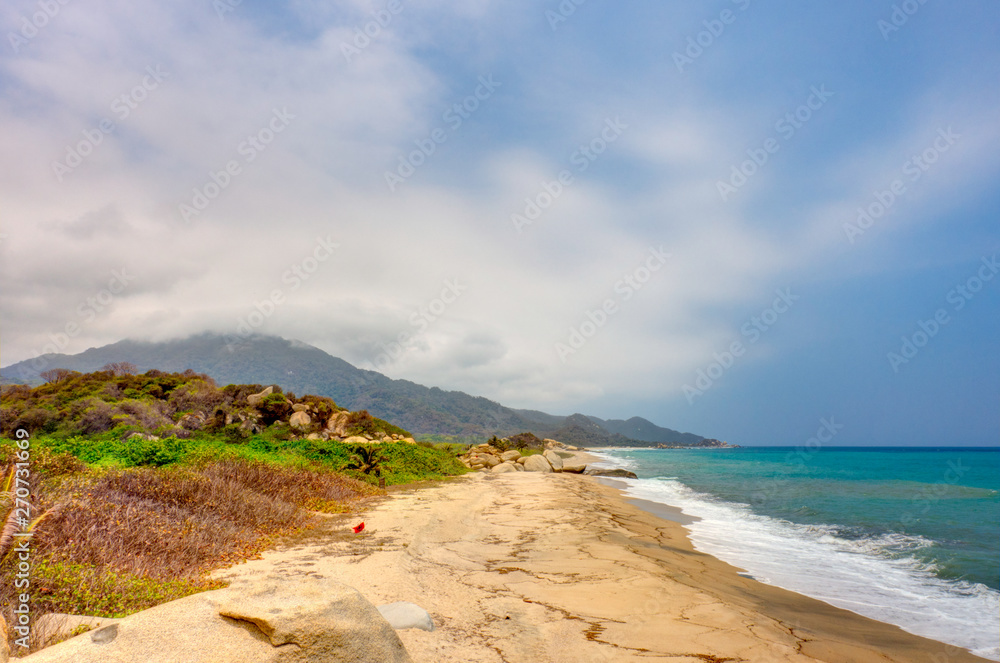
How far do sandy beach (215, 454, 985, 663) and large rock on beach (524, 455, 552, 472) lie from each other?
20.4 m

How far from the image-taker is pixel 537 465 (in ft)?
103

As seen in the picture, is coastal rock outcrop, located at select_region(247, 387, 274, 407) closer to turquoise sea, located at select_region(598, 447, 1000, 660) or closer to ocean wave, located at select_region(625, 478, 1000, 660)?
turquoise sea, located at select_region(598, 447, 1000, 660)

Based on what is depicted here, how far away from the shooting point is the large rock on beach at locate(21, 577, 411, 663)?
290 cm

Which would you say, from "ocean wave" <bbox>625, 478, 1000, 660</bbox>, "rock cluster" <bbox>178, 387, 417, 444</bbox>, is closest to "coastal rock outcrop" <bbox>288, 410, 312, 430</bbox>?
"rock cluster" <bbox>178, 387, 417, 444</bbox>

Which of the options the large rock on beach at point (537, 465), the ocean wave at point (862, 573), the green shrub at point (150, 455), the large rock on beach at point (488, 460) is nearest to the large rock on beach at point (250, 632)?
the ocean wave at point (862, 573)

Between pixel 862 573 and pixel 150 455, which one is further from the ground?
pixel 150 455

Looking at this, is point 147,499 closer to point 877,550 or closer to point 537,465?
point 877,550

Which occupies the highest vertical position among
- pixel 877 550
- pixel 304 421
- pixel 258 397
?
pixel 258 397

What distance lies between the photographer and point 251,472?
10195 mm

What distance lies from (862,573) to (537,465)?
22.7 meters

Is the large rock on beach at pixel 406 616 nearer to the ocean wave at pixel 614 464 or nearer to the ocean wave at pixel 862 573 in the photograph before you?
the ocean wave at pixel 862 573

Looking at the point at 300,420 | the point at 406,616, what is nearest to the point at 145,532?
the point at 406,616

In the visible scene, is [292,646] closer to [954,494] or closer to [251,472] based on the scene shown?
[251,472]

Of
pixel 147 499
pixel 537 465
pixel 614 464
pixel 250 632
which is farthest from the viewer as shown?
pixel 614 464
